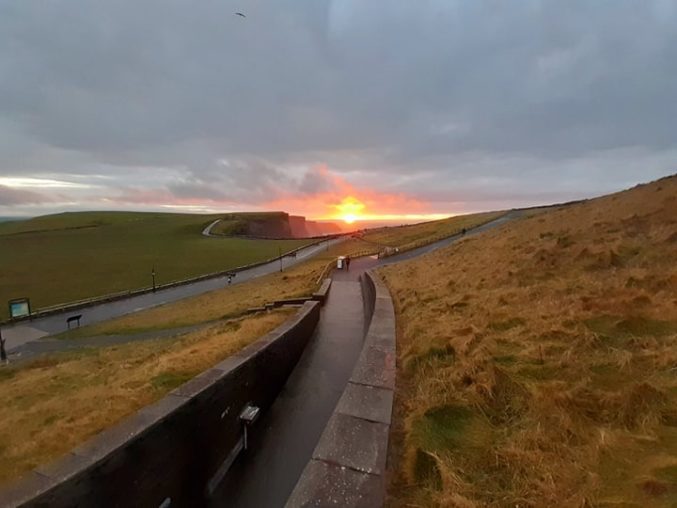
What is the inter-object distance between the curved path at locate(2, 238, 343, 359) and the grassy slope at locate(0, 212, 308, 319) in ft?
10.4

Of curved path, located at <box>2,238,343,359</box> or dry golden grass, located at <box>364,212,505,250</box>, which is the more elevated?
dry golden grass, located at <box>364,212,505,250</box>

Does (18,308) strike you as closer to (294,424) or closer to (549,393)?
(294,424)

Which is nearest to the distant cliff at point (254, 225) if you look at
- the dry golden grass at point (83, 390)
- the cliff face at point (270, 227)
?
the cliff face at point (270, 227)

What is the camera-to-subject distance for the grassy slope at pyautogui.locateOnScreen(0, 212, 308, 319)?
28.2m

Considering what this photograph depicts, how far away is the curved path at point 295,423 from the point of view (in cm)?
682

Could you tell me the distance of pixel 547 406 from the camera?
13.3 feet

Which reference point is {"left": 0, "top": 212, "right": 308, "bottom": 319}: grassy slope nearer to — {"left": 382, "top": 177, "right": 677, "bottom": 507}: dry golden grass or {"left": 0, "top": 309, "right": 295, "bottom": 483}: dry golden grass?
{"left": 0, "top": 309, "right": 295, "bottom": 483}: dry golden grass

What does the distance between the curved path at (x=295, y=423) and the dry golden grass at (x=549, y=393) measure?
2590 millimetres

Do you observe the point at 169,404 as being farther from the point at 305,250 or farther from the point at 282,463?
the point at 305,250

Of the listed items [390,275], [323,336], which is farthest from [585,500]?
[390,275]

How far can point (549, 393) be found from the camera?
422cm

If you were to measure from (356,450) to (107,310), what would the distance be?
23.5m

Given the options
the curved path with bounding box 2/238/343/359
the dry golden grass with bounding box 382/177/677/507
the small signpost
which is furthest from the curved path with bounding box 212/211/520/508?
the small signpost

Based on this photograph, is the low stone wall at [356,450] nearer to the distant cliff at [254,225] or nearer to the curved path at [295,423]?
the curved path at [295,423]
